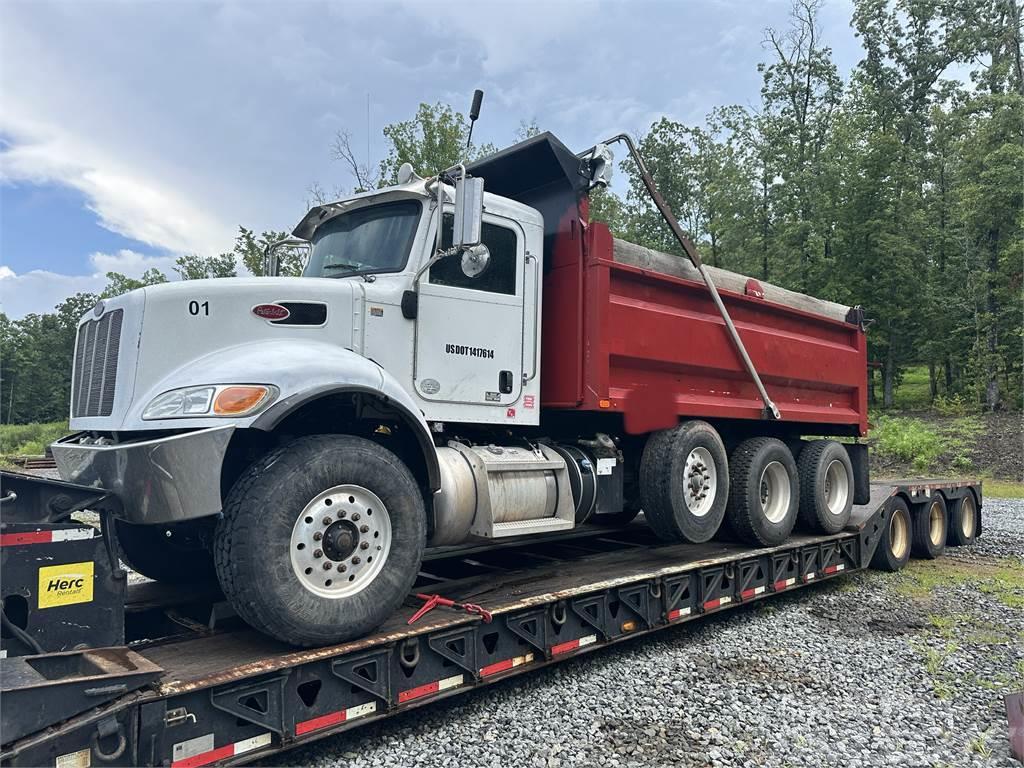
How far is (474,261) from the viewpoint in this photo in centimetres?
485

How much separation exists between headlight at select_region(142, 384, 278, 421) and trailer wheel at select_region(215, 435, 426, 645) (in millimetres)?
290

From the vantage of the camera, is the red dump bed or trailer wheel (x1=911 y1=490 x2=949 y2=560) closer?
the red dump bed

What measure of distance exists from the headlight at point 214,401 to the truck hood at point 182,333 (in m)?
0.04

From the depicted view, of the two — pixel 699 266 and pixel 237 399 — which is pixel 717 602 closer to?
pixel 699 266

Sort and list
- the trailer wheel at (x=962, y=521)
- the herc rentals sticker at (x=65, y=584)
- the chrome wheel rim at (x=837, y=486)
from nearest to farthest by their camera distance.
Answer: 1. the herc rentals sticker at (x=65, y=584)
2. the chrome wheel rim at (x=837, y=486)
3. the trailer wheel at (x=962, y=521)

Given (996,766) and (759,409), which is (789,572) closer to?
(759,409)

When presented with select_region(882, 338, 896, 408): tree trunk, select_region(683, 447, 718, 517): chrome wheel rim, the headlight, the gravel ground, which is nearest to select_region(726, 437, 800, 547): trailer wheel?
select_region(683, 447, 718, 517): chrome wheel rim

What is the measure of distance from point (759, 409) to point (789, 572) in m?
1.59

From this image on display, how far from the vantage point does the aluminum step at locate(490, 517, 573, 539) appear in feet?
15.5

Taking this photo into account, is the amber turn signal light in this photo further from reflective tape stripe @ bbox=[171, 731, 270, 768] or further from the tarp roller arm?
the tarp roller arm

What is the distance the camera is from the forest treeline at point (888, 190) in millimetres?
26250

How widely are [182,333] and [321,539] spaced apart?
4.35 ft

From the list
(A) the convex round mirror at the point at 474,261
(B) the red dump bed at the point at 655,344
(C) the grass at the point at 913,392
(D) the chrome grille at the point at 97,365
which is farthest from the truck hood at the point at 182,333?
(C) the grass at the point at 913,392

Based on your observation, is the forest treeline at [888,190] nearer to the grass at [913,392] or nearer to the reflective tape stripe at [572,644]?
the grass at [913,392]
